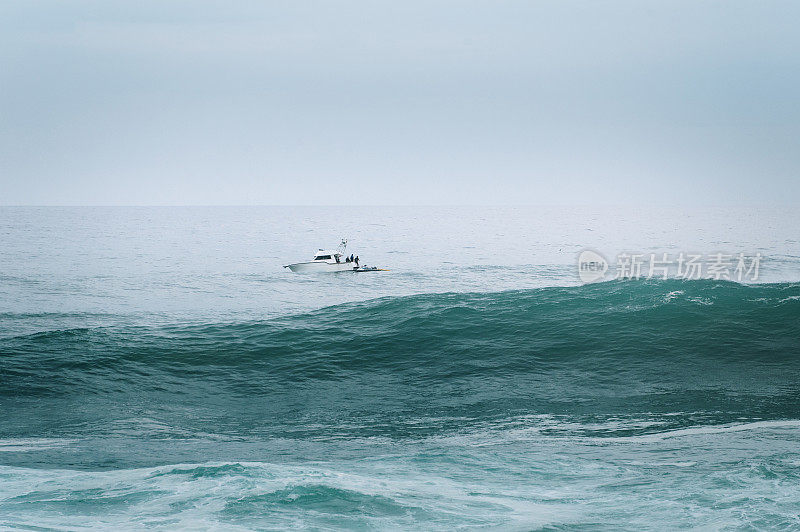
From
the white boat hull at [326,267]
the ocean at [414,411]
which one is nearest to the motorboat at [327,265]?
the white boat hull at [326,267]

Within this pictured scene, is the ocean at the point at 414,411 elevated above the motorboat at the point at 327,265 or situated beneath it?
situated beneath

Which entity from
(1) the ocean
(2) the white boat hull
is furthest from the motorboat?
(1) the ocean

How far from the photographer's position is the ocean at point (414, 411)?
42.3 ft

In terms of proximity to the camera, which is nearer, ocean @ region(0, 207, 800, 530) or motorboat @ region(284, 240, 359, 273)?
ocean @ region(0, 207, 800, 530)

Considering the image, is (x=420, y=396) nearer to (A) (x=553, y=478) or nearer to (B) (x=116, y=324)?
(A) (x=553, y=478)

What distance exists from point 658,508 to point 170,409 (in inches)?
→ 570

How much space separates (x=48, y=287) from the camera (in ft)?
181

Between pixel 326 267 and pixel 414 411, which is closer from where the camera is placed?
pixel 414 411

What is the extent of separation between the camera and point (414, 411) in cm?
2092

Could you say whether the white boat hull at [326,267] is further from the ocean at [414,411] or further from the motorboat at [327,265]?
the ocean at [414,411]

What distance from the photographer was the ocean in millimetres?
12891

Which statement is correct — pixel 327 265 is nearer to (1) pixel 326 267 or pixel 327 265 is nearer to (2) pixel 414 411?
(1) pixel 326 267

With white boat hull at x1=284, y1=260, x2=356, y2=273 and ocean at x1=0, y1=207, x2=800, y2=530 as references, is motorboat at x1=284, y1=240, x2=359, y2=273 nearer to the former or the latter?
white boat hull at x1=284, y1=260, x2=356, y2=273

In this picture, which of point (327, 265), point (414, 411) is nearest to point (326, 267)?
point (327, 265)
